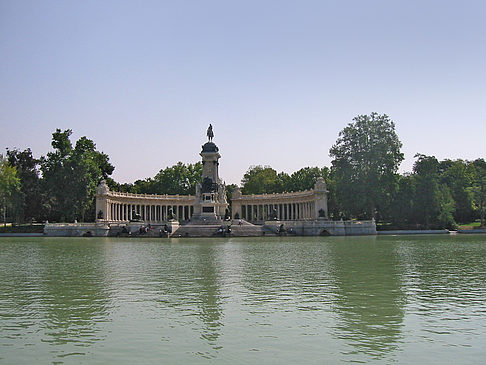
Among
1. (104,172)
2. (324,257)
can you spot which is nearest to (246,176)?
(104,172)

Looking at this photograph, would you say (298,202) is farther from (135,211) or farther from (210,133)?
(135,211)

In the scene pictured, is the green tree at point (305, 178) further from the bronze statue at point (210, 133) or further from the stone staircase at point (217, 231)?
the stone staircase at point (217, 231)

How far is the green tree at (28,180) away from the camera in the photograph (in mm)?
86438

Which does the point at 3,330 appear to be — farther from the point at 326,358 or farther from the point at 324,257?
the point at 324,257

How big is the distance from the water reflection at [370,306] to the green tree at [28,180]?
73.9 m

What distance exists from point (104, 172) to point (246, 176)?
112 feet

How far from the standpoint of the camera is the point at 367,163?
72.1m

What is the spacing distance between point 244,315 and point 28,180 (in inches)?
3273

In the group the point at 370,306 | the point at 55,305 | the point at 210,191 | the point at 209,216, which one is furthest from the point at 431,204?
the point at 55,305

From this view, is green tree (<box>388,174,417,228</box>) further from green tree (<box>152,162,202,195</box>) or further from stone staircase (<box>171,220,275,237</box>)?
green tree (<box>152,162,202,195</box>)

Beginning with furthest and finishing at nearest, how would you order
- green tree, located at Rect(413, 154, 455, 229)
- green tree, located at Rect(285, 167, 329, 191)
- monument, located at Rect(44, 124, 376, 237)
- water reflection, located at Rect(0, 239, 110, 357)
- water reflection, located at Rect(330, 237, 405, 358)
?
green tree, located at Rect(285, 167, 329, 191) → green tree, located at Rect(413, 154, 455, 229) → monument, located at Rect(44, 124, 376, 237) → water reflection, located at Rect(0, 239, 110, 357) → water reflection, located at Rect(330, 237, 405, 358)

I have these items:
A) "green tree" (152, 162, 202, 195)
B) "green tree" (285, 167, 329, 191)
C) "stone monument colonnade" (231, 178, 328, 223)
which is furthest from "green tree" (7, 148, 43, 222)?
"green tree" (285, 167, 329, 191)

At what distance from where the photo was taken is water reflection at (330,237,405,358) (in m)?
10.6

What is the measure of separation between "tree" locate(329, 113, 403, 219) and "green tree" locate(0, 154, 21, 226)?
156ft
